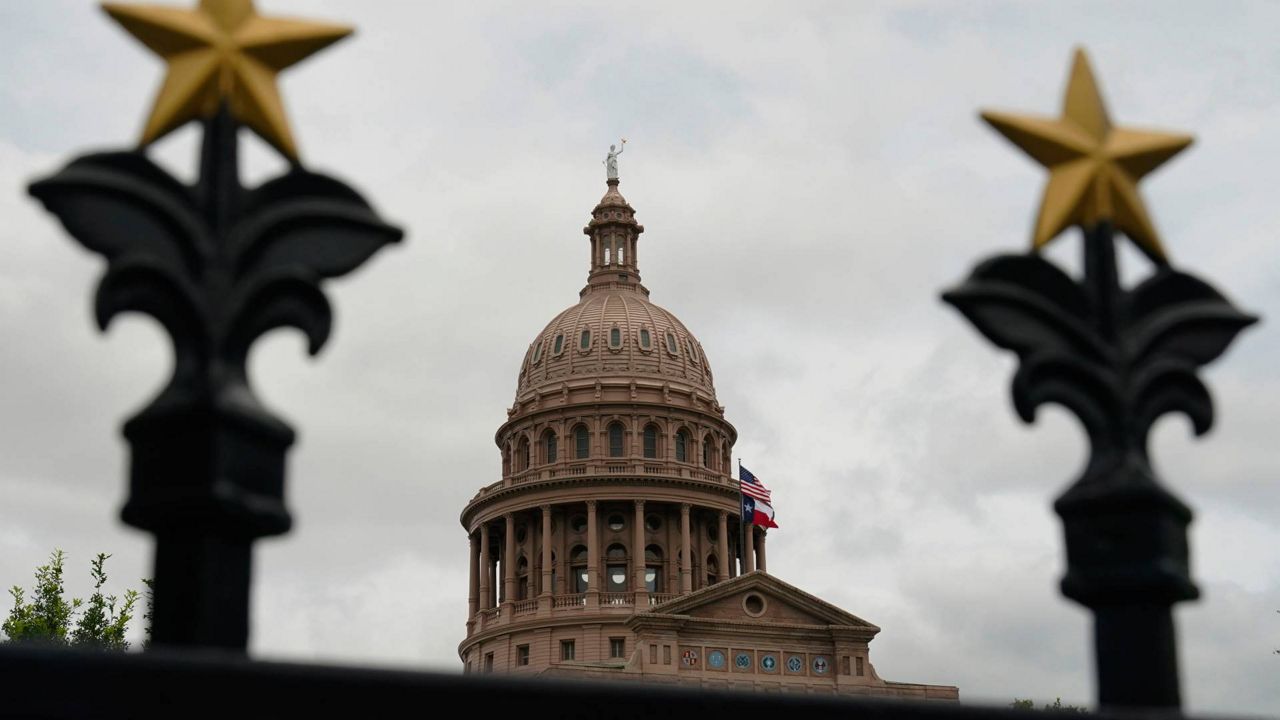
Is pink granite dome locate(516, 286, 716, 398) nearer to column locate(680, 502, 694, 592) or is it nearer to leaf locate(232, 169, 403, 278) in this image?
column locate(680, 502, 694, 592)

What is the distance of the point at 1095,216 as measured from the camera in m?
5.67

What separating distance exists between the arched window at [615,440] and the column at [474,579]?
12.3 meters

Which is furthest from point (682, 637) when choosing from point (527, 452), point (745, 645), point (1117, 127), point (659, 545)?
point (1117, 127)

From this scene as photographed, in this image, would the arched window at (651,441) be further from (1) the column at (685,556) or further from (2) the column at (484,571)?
(2) the column at (484,571)

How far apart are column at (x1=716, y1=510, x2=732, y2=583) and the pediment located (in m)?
16.3

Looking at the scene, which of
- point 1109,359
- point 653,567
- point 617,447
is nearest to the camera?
point 1109,359

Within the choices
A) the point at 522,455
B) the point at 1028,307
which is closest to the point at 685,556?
the point at 522,455

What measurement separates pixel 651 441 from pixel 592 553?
29.3ft

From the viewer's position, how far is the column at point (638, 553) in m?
98.1

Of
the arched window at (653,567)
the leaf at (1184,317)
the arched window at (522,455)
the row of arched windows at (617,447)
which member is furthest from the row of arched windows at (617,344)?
the leaf at (1184,317)

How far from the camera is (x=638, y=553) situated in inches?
3917

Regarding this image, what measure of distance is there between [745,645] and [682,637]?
3.78 metres

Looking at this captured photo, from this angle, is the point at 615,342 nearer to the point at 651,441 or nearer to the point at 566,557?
the point at 651,441

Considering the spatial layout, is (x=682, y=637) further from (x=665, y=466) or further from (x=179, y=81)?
(x=179, y=81)
